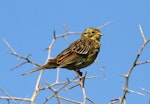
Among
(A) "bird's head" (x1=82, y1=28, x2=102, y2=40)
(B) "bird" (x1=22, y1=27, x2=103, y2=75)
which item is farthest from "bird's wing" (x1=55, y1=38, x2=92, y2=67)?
(A) "bird's head" (x1=82, y1=28, x2=102, y2=40)

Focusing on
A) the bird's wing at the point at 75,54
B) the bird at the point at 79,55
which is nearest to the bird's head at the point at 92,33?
the bird at the point at 79,55

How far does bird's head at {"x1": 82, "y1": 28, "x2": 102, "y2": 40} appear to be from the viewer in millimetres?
7813

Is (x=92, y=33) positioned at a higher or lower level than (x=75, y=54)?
higher

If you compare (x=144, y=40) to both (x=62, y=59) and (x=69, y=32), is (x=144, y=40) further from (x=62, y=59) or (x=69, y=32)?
(x=62, y=59)

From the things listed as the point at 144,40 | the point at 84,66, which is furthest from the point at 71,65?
the point at 144,40

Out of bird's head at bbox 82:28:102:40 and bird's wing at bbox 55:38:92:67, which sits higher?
bird's head at bbox 82:28:102:40

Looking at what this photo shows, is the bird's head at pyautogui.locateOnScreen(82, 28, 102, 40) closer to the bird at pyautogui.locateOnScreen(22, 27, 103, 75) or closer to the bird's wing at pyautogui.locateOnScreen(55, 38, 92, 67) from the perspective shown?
the bird at pyautogui.locateOnScreen(22, 27, 103, 75)

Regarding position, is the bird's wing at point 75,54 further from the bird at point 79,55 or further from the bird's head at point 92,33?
the bird's head at point 92,33

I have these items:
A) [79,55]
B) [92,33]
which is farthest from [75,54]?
[92,33]

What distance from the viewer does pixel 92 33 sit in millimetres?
7914

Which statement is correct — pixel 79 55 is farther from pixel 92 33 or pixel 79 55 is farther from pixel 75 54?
pixel 92 33

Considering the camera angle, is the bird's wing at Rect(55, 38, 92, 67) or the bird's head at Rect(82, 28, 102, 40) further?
the bird's head at Rect(82, 28, 102, 40)

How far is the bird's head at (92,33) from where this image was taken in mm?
7813

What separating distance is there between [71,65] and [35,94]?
122 inches
